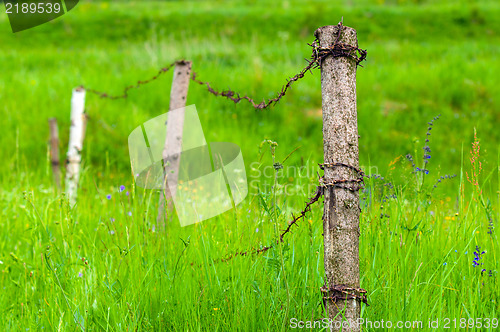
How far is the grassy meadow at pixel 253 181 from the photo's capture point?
2189 millimetres

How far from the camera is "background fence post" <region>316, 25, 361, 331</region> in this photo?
1.79 metres

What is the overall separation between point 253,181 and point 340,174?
363 centimetres

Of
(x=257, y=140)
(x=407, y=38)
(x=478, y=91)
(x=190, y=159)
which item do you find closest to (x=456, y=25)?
(x=407, y=38)

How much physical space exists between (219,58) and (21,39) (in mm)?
13190

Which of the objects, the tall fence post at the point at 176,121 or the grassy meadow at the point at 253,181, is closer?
the grassy meadow at the point at 253,181

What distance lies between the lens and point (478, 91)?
32.0 ft

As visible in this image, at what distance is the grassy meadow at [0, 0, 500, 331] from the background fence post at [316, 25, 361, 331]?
238 mm

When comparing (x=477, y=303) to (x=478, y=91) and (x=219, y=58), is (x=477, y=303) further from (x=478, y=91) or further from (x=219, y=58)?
(x=219, y=58)

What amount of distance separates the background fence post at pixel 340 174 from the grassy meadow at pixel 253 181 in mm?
238
